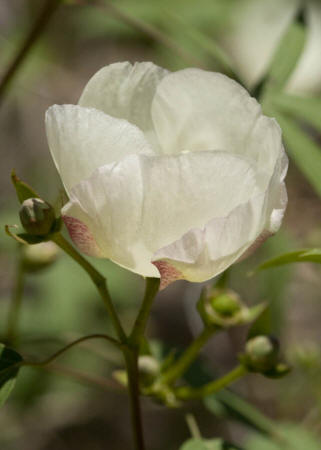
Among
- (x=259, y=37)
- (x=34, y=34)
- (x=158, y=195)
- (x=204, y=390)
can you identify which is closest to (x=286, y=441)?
(x=204, y=390)

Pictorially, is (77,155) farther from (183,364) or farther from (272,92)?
(272,92)

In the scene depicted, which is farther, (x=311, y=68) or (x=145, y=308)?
(x=311, y=68)

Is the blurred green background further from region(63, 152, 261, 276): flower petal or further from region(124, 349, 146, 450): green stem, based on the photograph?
region(63, 152, 261, 276): flower petal

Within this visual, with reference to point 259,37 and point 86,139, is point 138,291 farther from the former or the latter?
point 86,139

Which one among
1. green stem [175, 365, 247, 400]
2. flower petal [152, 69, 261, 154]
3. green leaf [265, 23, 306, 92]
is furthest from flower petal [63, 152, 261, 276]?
green leaf [265, 23, 306, 92]

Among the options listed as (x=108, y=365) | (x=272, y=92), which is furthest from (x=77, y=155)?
(x=108, y=365)
